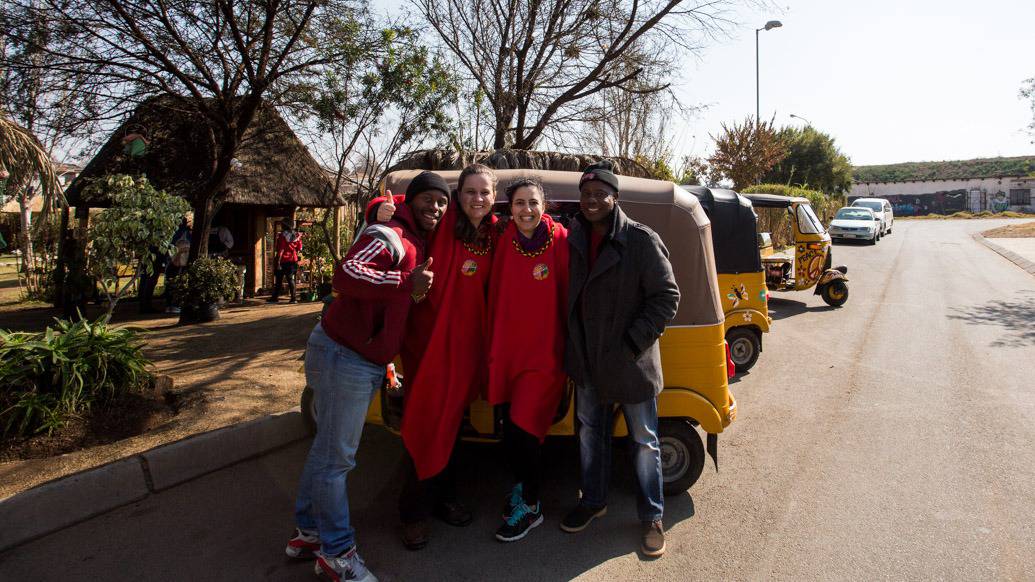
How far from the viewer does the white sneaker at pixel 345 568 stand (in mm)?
2914

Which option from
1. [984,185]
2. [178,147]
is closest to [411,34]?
[178,147]

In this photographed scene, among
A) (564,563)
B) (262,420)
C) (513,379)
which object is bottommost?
(564,563)

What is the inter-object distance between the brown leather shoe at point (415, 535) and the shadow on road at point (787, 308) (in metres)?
8.82

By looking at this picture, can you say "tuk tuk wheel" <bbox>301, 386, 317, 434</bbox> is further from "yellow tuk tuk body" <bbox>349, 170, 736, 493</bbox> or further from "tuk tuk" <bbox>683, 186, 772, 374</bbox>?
"tuk tuk" <bbox>683, 186, 772, 374</bbox>

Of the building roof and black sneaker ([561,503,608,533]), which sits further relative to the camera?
the building roof

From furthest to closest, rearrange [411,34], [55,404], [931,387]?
[411,34]
[931,387]
[55,404]

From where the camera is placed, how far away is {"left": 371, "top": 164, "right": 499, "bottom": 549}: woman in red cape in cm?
330

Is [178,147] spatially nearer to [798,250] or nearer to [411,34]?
[411,34]

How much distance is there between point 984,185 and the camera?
58.0 meters

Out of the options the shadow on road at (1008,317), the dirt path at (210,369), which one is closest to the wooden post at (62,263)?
the dirt path at (210,369)

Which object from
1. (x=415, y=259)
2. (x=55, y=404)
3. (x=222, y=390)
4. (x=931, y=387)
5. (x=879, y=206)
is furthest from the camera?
(x=879, y=206)

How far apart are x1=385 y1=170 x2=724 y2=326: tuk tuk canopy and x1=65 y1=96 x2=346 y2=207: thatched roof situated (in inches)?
306

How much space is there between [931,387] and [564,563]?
16.6ft

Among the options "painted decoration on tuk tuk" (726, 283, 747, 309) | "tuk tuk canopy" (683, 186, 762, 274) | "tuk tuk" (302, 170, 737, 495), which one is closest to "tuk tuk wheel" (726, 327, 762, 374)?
"painted decoration on tuk tuk" (726, 283, 747, 309)
